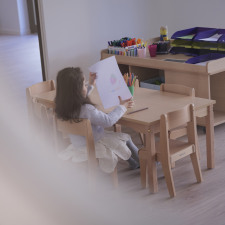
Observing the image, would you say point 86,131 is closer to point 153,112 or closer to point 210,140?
point 153,112

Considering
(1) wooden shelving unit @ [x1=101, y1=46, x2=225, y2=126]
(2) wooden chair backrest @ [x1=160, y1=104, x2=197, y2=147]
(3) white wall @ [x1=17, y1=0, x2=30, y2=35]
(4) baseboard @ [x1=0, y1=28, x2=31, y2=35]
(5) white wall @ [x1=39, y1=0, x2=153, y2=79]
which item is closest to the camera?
(2) wooden chair backrest @ [x1=160, y1=104, x2=197, y2=147]

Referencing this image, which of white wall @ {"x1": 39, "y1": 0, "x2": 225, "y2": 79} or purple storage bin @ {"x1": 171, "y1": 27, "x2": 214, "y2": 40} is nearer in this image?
purple storage bin @ {"x1": 171, "y1": 27, "x2": 214, "y2": 40}

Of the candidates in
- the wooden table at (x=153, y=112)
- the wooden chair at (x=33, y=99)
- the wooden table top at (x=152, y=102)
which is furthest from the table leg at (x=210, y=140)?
the wooden chair at (x=33, y=99)

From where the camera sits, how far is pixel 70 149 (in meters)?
3.74

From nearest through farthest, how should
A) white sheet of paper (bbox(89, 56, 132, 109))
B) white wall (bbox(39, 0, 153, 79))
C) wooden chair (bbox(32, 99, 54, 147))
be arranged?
1. white sheet of paper (bbox(89, 56, 132, 109))
2. wooden chair (bbox(32, 99, 54, 147))
3. white wall (bbox(39, 0, 153, 79))

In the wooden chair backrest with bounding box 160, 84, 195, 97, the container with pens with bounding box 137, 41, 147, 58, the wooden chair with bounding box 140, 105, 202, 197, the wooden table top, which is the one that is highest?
the container with pens with bounding box 137, 41, 147, 58

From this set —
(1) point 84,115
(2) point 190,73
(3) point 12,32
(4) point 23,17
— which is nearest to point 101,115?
(1) point 84,115

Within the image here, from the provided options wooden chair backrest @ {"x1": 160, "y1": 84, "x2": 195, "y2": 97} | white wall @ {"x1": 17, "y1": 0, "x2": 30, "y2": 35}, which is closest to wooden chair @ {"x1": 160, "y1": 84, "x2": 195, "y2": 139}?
wooden chair backrest @ {"x1": 160, "y1": 84, "x2": 195, "y2": 97}

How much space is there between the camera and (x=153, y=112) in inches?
144

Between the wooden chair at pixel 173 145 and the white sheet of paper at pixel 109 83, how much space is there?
1.46 feet

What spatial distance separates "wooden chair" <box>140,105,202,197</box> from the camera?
347 centimetres

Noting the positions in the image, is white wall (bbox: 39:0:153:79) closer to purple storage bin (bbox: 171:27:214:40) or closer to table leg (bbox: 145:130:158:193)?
purple storage bin (bbox: 171:27:214:40)

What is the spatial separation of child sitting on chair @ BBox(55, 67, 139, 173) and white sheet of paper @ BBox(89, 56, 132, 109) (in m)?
0.06

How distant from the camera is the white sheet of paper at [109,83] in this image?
12.2 ft
